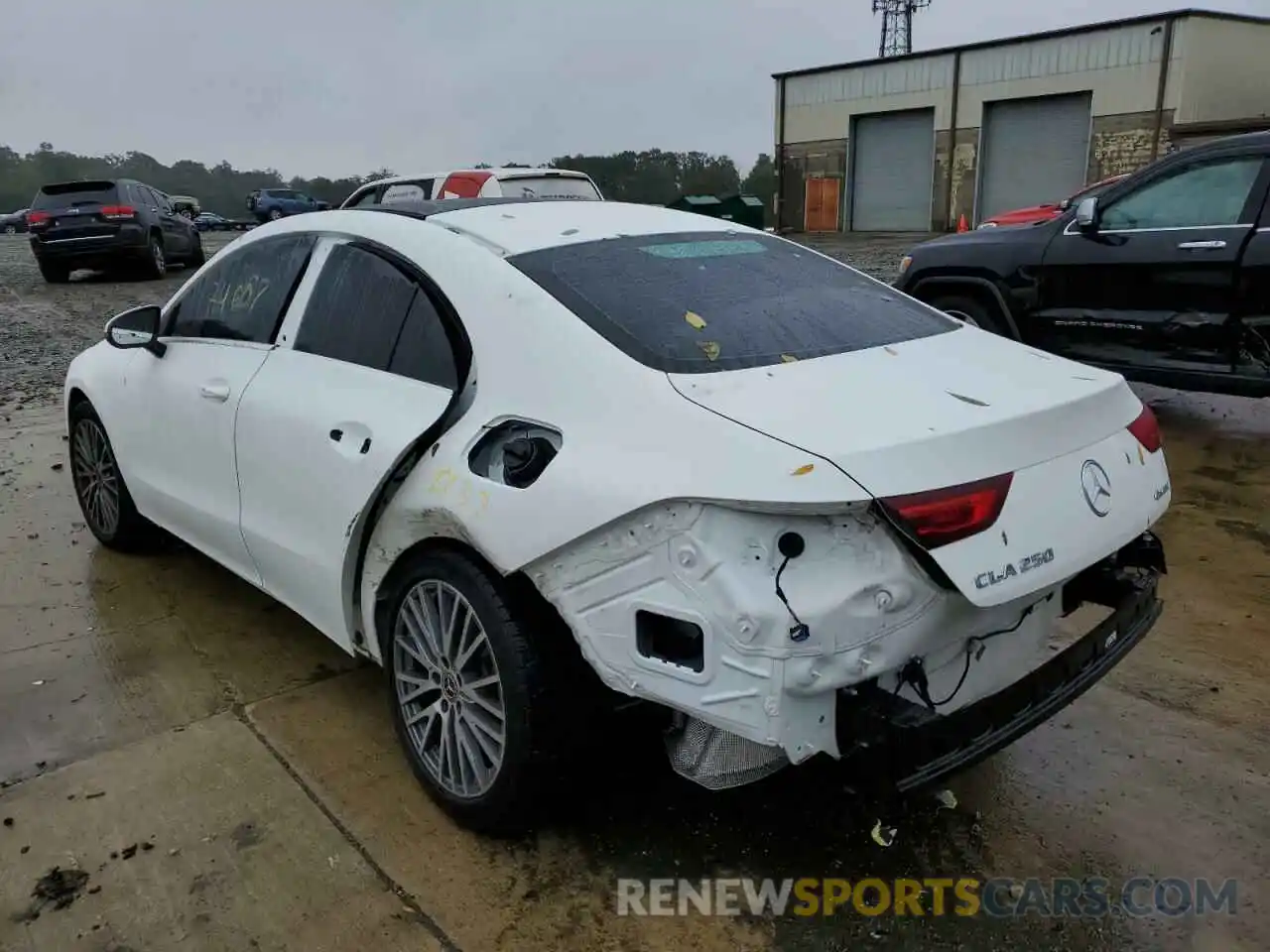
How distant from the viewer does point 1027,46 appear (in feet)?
87.3

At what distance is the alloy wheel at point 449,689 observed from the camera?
2.56m

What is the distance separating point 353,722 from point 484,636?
3.48 feet

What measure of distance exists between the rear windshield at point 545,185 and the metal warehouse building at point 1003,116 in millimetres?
16600

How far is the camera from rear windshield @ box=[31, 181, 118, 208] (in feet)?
52.6

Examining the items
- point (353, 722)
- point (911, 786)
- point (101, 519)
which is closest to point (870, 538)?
point (911, 786)

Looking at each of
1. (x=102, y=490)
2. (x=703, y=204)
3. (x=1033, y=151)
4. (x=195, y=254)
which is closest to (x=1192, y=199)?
(x=102, y=490)

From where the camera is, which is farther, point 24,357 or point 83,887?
point 24,357

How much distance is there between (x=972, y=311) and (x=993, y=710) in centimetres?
530

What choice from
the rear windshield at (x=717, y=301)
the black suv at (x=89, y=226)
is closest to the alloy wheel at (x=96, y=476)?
the rear windshield at (x=717, y=301)

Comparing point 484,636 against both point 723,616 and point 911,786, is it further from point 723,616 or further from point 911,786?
point 911,786

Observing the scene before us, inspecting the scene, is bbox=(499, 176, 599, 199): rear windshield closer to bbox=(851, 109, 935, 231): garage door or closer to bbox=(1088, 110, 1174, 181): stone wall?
bbox=(1088, 110, 1174, 181): stone wall

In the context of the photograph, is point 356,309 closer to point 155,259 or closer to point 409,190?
point 409,190

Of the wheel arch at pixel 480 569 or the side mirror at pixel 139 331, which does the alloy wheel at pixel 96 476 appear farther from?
the wheel arch at pixel 480 569

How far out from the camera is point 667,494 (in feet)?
6.80
